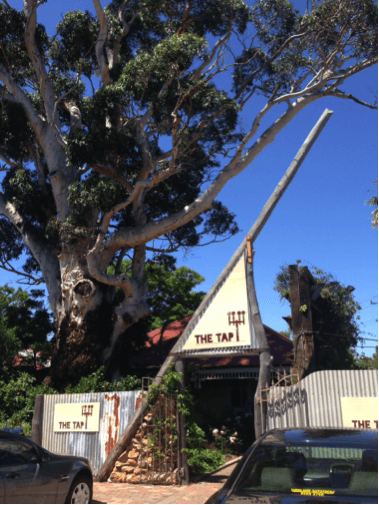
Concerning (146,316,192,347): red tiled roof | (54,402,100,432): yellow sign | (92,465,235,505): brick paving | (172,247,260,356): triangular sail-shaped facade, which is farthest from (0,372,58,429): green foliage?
(146,316,192,347): red tiled roof

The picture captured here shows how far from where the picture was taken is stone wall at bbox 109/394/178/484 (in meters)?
Result: 9.77

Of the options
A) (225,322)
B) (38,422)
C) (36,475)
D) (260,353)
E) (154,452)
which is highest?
(225,322)

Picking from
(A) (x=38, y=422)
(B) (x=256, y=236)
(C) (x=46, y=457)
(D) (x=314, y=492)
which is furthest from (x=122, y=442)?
(D) (x=314, y=492)

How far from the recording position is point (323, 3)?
51.0 feet

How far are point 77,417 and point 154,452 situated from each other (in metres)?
2.20

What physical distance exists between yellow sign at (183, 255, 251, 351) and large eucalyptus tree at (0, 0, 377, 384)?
15.7 feet

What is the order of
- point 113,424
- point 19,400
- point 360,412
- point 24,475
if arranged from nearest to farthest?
point 24,475
point 360,412
point 113,424
point 19,400

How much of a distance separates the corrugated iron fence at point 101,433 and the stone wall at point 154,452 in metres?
0.44

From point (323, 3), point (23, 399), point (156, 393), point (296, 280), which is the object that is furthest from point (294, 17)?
point (23, 399)

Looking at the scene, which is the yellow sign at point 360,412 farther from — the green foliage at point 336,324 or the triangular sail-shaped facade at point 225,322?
the green foliage at point 336,324

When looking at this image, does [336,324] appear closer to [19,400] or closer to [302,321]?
[302,321]

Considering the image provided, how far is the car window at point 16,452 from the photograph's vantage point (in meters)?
6.15

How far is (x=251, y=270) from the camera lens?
1069cm

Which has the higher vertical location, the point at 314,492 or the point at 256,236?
the point at 256,236
